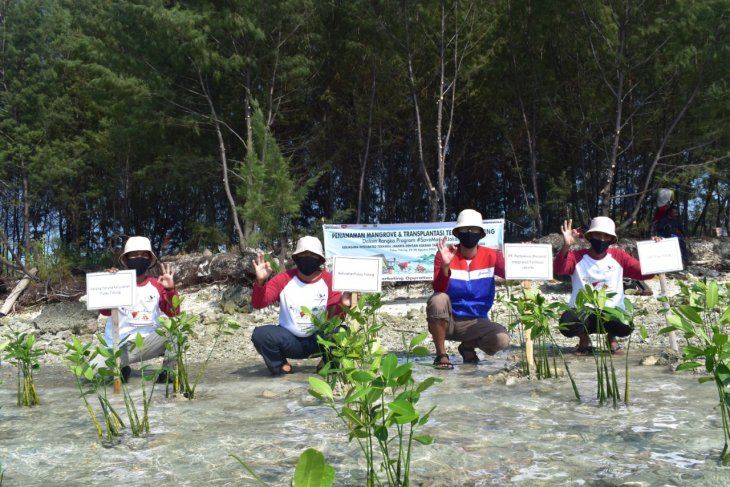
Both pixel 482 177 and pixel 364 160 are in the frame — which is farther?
pixel 482 177

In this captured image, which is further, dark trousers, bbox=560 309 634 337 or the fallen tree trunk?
the fallen tree trunk

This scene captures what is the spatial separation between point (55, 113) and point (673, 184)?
1644 cm

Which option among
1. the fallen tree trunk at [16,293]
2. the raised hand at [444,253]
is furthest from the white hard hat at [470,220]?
the fallen tree trunk at [16,293]

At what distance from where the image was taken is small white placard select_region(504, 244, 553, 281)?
5875 millimetres

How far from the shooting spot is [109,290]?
5445mm

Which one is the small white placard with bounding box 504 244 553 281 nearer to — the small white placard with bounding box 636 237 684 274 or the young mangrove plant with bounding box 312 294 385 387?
the small white placard with bounding box 636 237 684 274

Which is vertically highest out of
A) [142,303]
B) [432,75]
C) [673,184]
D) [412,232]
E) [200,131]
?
[432,75]

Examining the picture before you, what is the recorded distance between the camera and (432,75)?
53.1 feet

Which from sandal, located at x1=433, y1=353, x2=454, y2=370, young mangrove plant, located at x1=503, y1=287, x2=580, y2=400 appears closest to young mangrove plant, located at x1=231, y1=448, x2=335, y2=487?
young mangrove plant, located at x1=503, y1=287, x2=580, y2=400

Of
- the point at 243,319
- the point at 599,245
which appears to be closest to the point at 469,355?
the point at 599,245

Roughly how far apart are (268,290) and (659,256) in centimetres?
351

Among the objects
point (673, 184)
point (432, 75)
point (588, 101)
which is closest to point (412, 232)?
point (432, 75)

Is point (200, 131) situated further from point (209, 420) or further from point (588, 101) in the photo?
point (209, 420)

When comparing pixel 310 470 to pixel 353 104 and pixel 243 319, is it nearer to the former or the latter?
pixel 243 319
